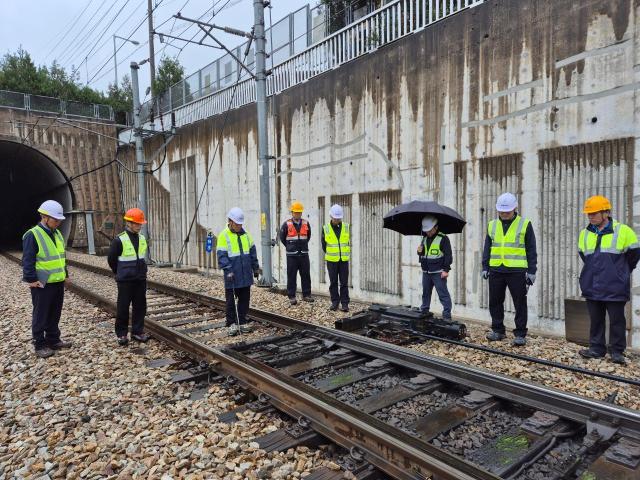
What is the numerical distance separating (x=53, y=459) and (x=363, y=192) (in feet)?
25.7

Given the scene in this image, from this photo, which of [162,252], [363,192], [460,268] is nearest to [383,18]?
[363,192]

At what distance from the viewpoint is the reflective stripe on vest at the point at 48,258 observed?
5734 mm

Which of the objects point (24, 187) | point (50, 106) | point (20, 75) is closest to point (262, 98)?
point (50, 106)

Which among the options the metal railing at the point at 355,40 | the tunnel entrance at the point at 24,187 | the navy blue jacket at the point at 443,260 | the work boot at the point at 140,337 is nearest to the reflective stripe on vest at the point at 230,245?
the work boot at the point at 140,337

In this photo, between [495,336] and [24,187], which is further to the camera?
[24,187]

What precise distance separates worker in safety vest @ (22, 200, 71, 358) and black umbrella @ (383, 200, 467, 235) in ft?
15.3

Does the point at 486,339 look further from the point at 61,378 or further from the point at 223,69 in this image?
the point at 223,69

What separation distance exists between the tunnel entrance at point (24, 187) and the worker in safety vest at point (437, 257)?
2279 cm

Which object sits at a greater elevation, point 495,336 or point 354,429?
point 354,429

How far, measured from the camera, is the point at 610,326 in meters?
5.36

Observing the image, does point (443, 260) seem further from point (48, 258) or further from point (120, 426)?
point (48, 258)

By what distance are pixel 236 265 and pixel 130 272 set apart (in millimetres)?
1464

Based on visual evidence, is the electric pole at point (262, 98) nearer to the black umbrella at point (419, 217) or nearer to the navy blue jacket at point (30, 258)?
the black umbrella at point (419, 217)

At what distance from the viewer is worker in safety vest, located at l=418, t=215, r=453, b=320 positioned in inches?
267
